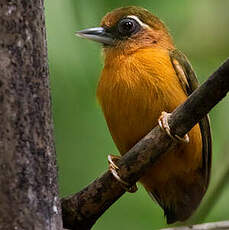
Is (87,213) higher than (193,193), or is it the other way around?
(87,213)

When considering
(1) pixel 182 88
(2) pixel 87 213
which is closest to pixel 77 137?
(1) pixel 182 88

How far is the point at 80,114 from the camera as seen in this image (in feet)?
13.0

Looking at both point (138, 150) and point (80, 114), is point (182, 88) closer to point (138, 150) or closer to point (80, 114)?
point (80, 114)

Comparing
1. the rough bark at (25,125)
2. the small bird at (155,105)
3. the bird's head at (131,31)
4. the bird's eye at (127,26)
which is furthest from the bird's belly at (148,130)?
the rough bark at (25,125)

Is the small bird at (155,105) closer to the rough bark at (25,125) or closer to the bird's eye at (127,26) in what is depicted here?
the bird's eye at (127,26)

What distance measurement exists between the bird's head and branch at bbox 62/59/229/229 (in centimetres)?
160

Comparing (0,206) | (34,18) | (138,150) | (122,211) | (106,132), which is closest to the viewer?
(0,206)

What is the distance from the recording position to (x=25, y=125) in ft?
8.29

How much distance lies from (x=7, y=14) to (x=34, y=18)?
0.41 ft

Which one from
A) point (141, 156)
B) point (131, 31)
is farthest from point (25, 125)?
point (131, 31)

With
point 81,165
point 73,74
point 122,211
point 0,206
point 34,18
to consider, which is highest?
point 34,18

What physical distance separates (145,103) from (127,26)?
93cm

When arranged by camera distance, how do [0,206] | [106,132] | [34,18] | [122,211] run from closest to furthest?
[0,206], [34,18], [122,211], [106,132]

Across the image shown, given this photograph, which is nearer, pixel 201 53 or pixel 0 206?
pixel 0 206
